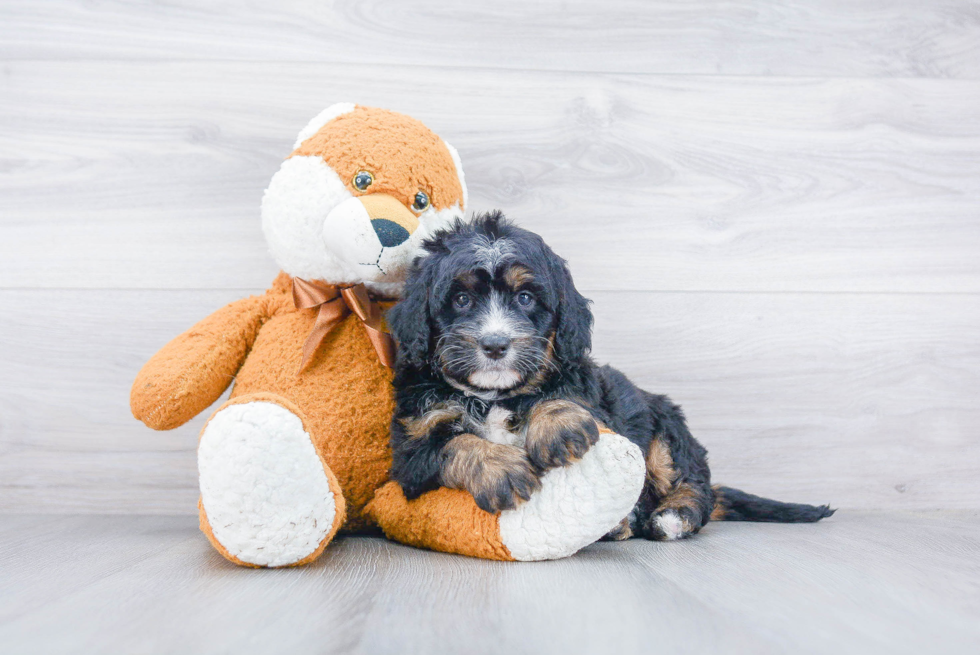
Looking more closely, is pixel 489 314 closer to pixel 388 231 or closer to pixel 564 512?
pixel 388 231

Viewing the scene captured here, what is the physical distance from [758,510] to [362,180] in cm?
Result: 129

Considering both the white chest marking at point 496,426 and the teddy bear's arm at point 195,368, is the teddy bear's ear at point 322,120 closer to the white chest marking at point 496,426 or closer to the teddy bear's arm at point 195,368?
the teddy bear's arm at point 195,368

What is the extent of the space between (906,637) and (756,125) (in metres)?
1.55

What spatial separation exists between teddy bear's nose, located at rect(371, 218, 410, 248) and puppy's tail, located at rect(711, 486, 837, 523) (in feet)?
3.49

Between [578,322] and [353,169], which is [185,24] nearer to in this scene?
[353,169]

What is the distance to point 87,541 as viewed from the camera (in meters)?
1.57

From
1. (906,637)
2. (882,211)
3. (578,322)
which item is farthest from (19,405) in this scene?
(882,211)

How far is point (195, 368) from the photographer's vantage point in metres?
1.47

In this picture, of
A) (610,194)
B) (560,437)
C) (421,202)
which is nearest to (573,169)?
(610,194)

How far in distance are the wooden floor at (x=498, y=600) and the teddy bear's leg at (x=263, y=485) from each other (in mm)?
58

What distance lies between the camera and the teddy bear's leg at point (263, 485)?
3.83ft

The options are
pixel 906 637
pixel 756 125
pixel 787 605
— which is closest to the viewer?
pixel 906 637

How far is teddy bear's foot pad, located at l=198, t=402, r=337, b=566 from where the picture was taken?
1168 millimetres

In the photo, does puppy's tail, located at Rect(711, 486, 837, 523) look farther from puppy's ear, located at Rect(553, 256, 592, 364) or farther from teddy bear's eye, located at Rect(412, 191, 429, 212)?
teddy bear's eye, located at Rect(412, 191, 429, 212)
